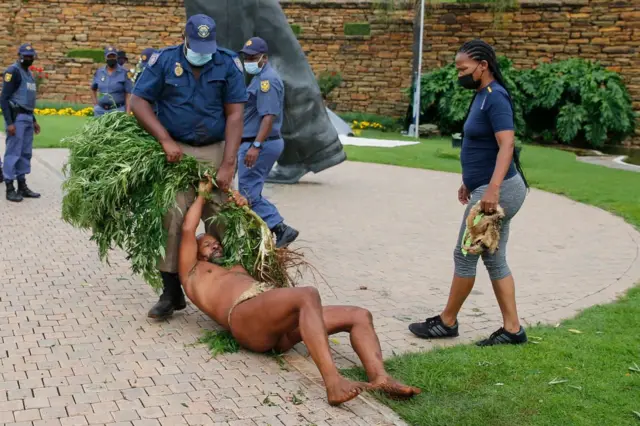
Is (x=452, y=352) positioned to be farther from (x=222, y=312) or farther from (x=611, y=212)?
(x=611, y=212)

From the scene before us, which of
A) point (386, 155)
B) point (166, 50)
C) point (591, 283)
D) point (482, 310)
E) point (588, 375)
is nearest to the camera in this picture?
point (588, 375)

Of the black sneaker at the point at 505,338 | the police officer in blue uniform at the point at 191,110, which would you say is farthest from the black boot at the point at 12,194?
the black sneaker at the point at 505,338

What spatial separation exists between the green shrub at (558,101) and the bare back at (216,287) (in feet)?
51.8

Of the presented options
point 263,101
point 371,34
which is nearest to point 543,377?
point 263,101

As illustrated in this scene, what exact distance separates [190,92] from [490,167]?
1991mm

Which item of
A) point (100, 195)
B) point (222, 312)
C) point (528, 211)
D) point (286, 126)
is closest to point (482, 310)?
point (222, 312)

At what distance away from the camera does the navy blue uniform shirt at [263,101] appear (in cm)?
743

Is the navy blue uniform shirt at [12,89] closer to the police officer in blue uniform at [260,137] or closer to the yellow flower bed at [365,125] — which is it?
the police officer in blue uniform at [260,137]

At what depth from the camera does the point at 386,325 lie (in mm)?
5297

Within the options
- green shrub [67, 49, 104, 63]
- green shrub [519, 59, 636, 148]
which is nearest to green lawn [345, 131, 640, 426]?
green shrub [519, 59, 636, 148]

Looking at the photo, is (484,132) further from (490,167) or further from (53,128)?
(53,128)

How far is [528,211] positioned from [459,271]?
18.2 ft

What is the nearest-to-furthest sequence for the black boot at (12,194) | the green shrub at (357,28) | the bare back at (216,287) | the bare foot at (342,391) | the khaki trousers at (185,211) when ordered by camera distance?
the bare foot at (342,391) → the bare back at (216,287) → the khaki trousers at (185,211) → the black boot at (12,194) → the green shrub at (357,28)

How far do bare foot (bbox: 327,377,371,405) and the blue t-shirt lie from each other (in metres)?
1.68
